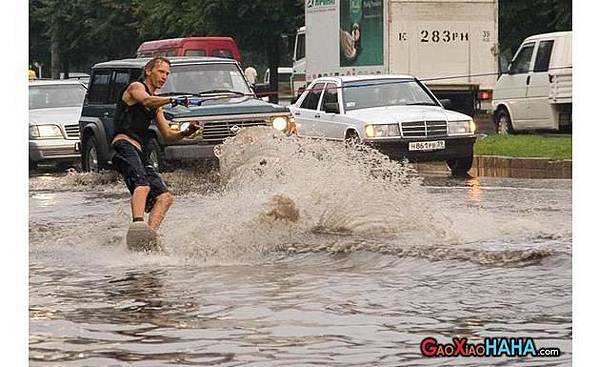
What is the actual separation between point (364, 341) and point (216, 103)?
42.9ft

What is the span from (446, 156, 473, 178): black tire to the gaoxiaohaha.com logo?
14664 millimetres

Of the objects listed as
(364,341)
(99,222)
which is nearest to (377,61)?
(99,222)

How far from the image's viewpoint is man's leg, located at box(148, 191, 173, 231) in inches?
496

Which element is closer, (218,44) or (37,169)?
(37,169)

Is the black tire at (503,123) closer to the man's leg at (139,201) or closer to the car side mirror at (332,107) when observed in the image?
the car side mirror at (332,107)

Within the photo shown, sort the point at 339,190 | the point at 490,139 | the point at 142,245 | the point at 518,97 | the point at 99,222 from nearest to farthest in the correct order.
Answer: the point at 142,245
the point at 339,190
the point at 99,222
the point at 490,139
the point at 518,97

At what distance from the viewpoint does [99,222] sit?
15578mm

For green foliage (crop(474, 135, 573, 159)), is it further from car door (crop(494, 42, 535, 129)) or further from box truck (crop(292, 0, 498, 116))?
box truck (crop(292, 0, 498, 116))

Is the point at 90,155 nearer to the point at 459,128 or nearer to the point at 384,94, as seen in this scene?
the point at 384,94

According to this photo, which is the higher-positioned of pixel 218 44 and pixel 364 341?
pixel 218 44

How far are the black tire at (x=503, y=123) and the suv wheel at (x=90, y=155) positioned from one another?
973 centimetres

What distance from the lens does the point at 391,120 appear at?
2222 centimetres
